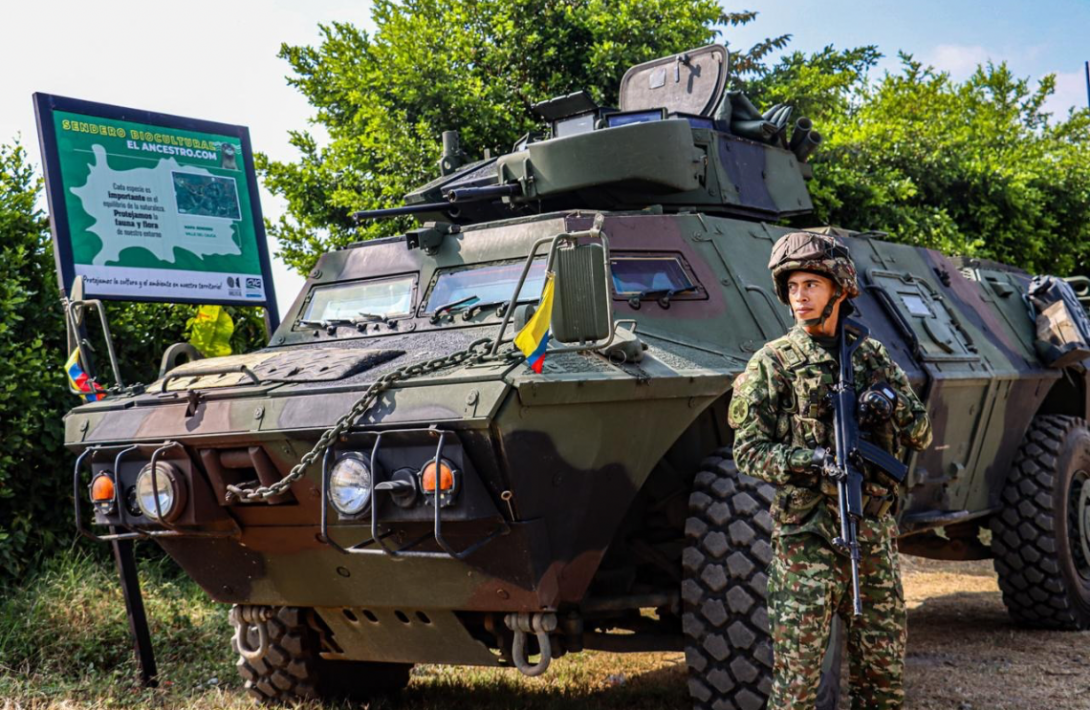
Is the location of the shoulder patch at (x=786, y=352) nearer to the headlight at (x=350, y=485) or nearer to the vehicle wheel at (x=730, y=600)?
the vehicle wheel at (x=730, y=600)

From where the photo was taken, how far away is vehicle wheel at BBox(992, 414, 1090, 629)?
22.9 ft

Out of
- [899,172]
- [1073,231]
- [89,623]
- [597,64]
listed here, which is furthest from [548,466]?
[1073,231]

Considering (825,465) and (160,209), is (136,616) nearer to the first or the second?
(160,209)

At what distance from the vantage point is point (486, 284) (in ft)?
17.7

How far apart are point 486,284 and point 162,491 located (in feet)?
5.12

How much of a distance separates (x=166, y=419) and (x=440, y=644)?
1275mm

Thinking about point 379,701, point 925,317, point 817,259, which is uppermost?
point 817,259

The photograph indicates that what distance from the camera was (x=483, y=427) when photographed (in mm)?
3959


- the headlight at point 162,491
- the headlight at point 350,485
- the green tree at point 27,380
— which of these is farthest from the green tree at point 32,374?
the headlight at point 350,485

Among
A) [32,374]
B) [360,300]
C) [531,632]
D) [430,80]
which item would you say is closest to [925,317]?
[360,300]

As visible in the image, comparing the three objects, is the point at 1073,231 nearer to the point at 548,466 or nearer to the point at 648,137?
the point at 648,137

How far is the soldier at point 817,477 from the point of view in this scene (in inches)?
145

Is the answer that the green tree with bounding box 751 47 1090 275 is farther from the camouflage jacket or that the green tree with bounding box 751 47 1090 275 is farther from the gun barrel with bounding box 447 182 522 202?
the camouflage jacket

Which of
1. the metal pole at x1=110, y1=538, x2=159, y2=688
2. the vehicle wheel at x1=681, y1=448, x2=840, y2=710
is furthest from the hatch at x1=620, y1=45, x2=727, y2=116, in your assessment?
the metal pole at x1=110, y1=538, x2=159, y2=688
